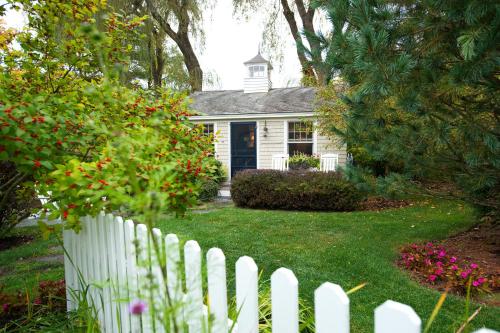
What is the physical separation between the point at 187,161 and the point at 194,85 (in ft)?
57.7

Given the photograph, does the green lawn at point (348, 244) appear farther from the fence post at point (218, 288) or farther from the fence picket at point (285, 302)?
the fence picket at point (285, 302)

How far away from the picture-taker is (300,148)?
12.4 metres

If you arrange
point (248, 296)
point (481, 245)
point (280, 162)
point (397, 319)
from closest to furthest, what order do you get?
1. point (397, 319)
2. point (248, 296)
3. point (481, 245)
4. point (280, 162)

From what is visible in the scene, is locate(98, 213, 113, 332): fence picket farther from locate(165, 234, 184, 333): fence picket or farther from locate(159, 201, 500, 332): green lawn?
locate(165, 234, 184, 333): fence picket

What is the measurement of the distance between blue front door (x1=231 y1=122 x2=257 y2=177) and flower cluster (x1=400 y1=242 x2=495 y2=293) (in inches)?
328

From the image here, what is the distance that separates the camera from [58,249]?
5488mm

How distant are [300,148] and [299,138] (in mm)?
356

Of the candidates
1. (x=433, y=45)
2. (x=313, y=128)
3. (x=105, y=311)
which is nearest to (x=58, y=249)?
(x=105, y=311)

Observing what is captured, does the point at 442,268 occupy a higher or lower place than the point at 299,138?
lower

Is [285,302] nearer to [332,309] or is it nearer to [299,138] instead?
[332,309]

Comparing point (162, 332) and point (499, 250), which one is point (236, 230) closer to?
point (499, 250)

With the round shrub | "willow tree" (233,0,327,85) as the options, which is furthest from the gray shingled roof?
the round shrub

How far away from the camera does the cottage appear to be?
39.6ft

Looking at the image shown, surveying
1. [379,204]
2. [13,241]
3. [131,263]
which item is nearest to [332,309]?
[131,263]
